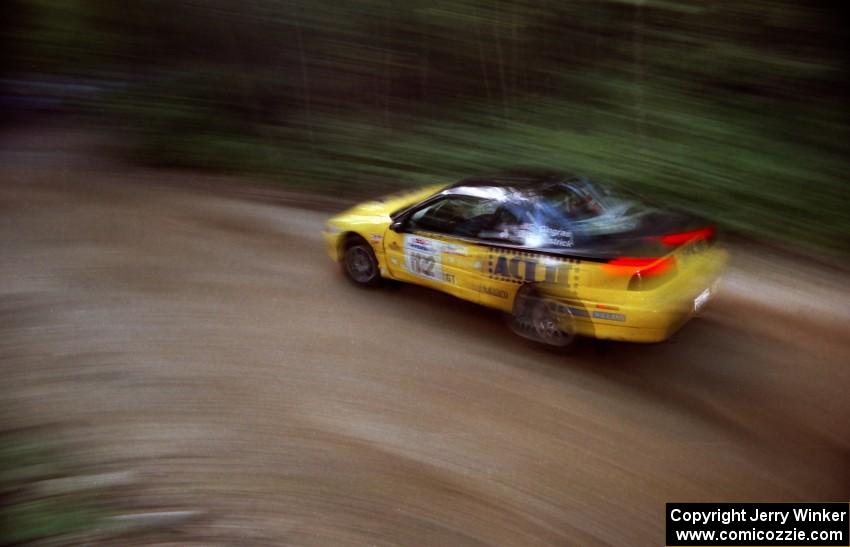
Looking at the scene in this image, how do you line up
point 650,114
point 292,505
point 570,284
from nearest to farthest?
point 292,505 < point 570,284 < point 650,114

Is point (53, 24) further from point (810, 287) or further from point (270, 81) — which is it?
point (810, 287)

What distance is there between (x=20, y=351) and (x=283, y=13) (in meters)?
8.62

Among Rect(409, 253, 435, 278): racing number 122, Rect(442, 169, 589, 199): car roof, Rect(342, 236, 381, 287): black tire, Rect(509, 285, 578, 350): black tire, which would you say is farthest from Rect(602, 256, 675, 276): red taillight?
Rect(342, 236, 381, 287): black tire

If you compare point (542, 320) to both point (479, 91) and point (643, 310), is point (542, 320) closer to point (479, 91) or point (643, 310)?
point (643, 310)

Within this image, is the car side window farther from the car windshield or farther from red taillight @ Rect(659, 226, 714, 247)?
red taillight @ Rect(659, 226, 714, 247)


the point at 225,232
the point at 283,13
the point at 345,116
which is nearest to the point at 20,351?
the point at 225,232

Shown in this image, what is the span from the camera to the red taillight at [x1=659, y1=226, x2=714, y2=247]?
201 inches

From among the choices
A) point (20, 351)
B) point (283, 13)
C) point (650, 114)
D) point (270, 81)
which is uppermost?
point (283, 13)

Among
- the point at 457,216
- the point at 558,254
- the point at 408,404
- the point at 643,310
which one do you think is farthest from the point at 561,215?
the point at 408,404

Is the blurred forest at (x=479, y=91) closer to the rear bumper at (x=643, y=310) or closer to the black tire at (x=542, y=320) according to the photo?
the rear bumper at (x=643, y=310)

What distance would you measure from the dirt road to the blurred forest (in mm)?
2180

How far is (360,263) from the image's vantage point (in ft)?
22.2

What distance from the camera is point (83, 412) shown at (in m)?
5.13

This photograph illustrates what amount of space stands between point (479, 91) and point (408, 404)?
7507 mm
